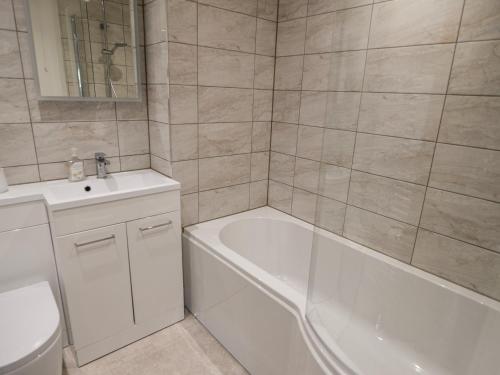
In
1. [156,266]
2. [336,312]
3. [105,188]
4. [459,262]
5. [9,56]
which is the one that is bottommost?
[336,312]

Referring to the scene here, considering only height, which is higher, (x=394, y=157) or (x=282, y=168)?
(x=394, y=157)

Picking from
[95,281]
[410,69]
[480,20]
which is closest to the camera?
[480,20]

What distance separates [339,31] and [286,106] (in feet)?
1.78

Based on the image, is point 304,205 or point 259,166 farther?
point 259,166

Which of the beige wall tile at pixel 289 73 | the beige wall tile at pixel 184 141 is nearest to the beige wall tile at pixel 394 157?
the beige wall tile at pixel 289 73

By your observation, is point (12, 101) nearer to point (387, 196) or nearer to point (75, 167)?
point (75, 167)

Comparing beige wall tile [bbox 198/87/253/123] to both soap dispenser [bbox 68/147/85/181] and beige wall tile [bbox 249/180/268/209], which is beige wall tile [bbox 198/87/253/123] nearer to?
beige wall tile [bbox 249/180/268/209]

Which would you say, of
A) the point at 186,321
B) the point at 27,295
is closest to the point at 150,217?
the point at 27,295

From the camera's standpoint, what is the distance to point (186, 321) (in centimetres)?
197

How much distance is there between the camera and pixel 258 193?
2303 millimetres

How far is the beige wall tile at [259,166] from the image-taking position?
2.19m

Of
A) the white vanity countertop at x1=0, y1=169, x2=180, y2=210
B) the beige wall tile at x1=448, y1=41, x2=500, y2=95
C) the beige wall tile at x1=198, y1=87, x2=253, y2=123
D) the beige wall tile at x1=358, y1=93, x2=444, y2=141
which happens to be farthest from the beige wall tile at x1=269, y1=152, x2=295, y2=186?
the beige wall tile at x1=448, y1=41, x2=500, y2=95

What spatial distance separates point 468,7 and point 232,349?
1.88 m

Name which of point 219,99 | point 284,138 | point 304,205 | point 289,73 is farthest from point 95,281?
point 289,73
